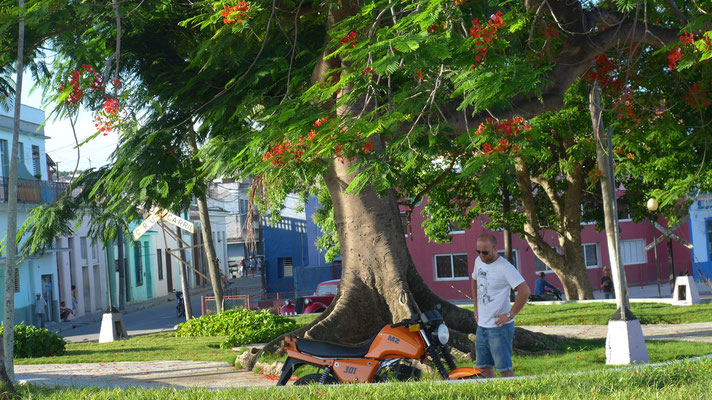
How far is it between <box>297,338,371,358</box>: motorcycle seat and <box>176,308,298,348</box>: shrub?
7522 mm

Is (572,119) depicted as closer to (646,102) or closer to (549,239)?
(646,102)

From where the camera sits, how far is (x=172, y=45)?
1301cm

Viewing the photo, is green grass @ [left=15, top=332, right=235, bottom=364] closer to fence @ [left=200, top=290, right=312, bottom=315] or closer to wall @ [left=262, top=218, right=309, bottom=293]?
fence @ [left=200, top=290, right=312, bottom=315]

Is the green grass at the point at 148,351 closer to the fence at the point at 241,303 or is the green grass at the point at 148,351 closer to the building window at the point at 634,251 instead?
the fence at the point at 241,303

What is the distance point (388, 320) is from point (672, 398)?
629 centimetres

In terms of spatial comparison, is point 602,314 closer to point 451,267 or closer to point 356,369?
point 356,369

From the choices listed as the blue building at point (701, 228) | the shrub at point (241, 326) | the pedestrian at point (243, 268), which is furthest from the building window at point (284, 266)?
the shrub at point (241, 326)

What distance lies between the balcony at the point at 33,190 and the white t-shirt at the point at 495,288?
29.3 metres

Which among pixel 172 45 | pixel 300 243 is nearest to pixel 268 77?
pixel 172 45

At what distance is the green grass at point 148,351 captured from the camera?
46.1 feet

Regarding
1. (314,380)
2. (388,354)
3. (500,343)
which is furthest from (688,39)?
(314,380)

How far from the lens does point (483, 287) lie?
7.48m

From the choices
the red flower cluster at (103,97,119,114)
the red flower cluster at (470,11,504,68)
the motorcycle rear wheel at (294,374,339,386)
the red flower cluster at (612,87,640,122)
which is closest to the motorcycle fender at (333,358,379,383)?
the motorcycle rear wheel at (294,374,339,386)

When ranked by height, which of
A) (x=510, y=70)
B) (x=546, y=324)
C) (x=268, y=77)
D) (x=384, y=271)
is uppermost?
(x=268, y=77)
